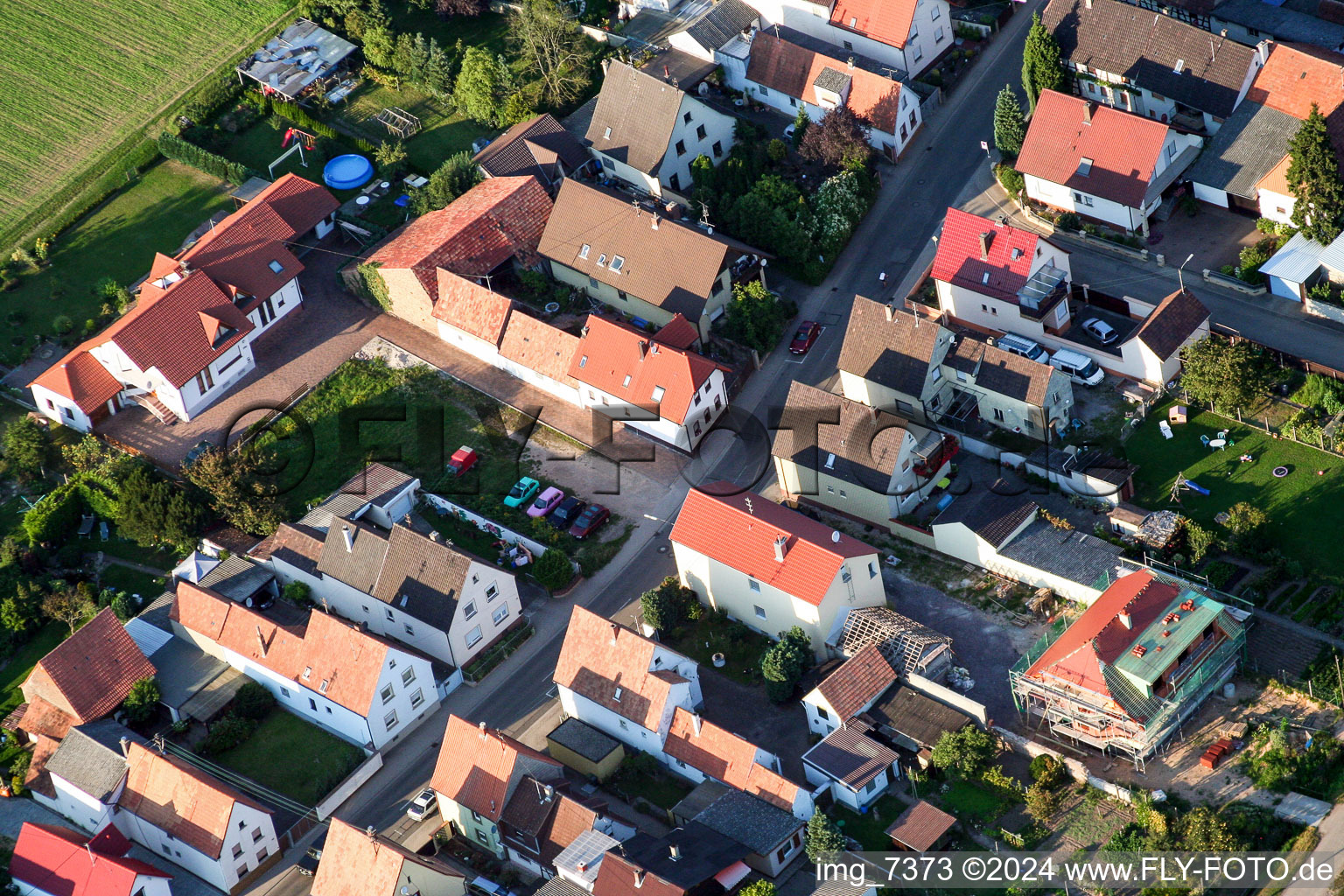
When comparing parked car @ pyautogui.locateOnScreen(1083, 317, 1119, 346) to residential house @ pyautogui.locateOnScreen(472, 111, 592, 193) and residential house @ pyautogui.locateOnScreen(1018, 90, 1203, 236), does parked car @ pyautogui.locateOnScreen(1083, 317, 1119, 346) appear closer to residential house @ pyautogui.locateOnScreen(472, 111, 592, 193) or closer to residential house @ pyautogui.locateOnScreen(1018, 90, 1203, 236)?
residential house @ pyautogui.locateOnScreen(1018, 90, 1203, 236)

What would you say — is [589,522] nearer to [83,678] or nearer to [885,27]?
[83,678]

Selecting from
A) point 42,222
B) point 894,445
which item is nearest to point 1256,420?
point 894,445

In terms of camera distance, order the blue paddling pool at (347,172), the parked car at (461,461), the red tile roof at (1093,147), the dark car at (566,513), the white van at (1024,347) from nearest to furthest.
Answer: the dark car at (566,513) < the white van at (1024,347) < the parked car at (461,461) < the red tile roof at (1093,147) < the blue paddling pool at (347,172)

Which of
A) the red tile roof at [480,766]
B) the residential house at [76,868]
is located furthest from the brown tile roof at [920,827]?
the residential house at [76,868]

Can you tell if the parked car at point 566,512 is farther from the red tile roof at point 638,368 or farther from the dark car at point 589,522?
the red tile roof at point 638,368

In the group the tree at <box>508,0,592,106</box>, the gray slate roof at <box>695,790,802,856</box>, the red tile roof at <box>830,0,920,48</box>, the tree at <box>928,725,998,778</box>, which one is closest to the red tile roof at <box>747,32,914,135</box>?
the red tile roof at <box>830,0,920,48</box>

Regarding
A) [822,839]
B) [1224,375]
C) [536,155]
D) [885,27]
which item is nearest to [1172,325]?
[1224,375]
